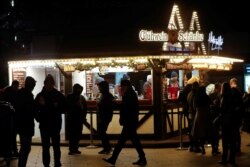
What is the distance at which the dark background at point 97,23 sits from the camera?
17.2 metres

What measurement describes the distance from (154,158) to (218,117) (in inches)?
81.0

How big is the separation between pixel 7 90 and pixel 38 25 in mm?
11095

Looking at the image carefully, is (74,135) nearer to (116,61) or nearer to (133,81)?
(116,61)

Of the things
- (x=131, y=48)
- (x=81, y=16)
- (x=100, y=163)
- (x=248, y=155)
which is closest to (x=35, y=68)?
(x=81, y=16)

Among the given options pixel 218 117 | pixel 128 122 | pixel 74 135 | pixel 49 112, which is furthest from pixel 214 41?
pixel 49 112

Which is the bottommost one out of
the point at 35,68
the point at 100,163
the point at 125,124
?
the point at 100,163

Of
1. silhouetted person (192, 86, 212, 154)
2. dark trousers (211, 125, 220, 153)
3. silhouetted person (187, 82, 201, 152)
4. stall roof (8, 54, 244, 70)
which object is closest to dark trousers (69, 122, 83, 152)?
stall roof (8, 54, 244, 70)

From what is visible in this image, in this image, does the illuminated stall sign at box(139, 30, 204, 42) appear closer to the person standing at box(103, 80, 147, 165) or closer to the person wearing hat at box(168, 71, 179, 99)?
the person wearing hat at box(168, 71, 179, 99)

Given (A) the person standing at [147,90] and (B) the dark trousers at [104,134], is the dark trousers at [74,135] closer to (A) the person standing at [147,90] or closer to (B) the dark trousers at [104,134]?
(B) the dark trousers at [104,134]

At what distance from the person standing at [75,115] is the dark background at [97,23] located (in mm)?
2334

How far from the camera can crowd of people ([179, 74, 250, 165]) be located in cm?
1224

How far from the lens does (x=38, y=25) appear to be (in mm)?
25109

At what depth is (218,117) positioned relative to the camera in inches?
500

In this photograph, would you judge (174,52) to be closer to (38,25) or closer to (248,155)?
(248,155)
